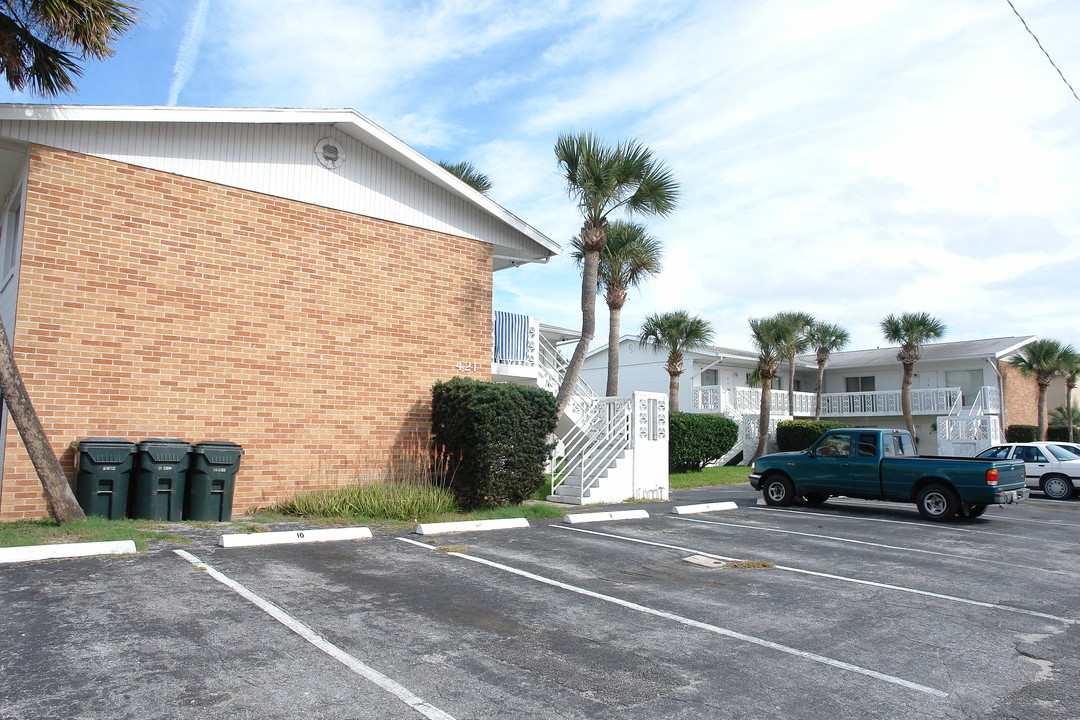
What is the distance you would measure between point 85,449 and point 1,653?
594 centimetres

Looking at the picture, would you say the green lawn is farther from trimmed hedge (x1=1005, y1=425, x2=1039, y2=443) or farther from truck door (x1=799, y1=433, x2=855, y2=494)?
trimmed hedge (x1=1005, y1=425, x2=1039, y2=443)

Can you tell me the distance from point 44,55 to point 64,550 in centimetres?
670

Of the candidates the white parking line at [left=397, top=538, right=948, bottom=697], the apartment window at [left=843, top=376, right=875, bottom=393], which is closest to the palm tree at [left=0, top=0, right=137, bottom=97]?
the white parking line at [left=397, top=538, right=948, bottom=697]

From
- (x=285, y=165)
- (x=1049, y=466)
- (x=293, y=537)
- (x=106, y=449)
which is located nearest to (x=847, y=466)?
(x=1049, y=466)

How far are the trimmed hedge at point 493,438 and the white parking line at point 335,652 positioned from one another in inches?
234

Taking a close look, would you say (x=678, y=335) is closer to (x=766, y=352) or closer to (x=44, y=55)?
(x=766, y=352)

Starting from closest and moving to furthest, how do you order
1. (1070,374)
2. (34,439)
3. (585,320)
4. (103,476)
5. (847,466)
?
(34,439) → (103,476) → (847,466) → (585,320) → (1070,374)

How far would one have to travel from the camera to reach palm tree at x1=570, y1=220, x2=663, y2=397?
23.3 meters

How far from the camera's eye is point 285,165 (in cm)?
1318

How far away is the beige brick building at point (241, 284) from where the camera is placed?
1075cm

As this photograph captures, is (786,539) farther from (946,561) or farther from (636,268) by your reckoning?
(636,268)

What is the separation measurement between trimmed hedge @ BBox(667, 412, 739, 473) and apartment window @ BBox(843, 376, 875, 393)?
16.2 meters

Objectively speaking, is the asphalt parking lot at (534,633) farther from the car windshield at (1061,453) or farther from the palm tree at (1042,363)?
the palm tree at (1042,363)

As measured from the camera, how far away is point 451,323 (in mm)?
14992
